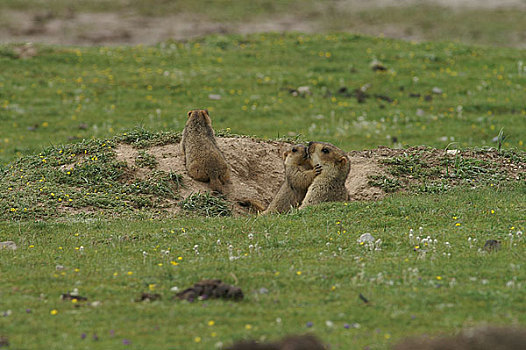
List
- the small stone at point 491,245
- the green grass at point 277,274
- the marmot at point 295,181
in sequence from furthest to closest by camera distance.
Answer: the marmot at point 295,181 < the small stone at point 491,245 < the green grass at point 277,274

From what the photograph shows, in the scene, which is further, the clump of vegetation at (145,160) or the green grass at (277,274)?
the clump of vegetation at (145,160)

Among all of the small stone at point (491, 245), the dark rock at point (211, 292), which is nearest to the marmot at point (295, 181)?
the small stone at point (491, 245)

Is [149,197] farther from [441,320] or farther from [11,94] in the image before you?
[11,94]

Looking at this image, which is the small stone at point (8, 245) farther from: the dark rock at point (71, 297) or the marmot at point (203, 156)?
the marmot at point (203, 156)

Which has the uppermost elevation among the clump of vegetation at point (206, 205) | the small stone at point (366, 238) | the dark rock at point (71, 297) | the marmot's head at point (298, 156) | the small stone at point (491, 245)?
Answer: the marmot's head at point (298, 156)

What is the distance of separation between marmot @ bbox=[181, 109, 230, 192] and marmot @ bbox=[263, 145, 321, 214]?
1460 mm

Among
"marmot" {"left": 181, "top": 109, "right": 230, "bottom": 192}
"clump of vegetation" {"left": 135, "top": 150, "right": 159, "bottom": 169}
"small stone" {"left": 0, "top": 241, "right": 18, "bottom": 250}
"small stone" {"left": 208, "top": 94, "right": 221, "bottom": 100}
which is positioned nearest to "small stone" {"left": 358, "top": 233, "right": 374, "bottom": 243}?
"marmot" {"left": 181, "top": 109, "right": 230, "bottom": 192}

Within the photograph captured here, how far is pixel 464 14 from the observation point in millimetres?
48688

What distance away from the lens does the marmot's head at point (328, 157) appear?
44.0 ft

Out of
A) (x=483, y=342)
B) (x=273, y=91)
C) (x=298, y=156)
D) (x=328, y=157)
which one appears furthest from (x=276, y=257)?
(x=273, y=91)

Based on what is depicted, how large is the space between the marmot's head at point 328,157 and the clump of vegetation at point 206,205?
2.12 meters

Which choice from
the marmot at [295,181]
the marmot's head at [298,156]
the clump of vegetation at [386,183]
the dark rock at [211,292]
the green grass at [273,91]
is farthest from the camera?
the green grass at [273,91]

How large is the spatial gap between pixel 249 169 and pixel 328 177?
3011 millimetres

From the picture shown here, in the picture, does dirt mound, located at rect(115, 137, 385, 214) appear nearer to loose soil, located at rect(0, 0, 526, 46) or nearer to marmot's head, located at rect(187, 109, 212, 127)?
marmot's head, located at rect(187, 109, 212, 127)
